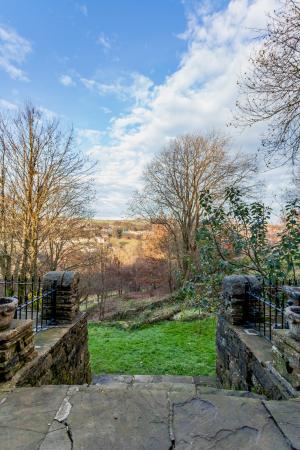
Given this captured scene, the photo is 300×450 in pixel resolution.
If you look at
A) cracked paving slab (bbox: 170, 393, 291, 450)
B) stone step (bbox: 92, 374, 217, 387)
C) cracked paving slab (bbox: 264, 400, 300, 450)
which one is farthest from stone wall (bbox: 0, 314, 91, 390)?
cracked paving slab (bbox: 264, 400, 300, 450)

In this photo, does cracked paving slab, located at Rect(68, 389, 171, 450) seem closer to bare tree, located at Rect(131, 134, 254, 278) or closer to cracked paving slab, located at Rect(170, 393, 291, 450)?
cracked paving slab, located at Rect(170, 393, 291, 450)

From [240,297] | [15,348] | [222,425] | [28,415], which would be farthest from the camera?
[240,297]

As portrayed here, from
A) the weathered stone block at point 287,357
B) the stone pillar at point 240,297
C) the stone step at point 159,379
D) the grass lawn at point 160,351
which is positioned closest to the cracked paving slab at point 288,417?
the weathered stone block at point 287,357

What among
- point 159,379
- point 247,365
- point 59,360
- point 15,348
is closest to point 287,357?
point 247,365

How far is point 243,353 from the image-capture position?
347 centimetres

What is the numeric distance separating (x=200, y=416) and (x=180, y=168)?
1274 centimetres

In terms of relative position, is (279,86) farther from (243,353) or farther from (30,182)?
(30,182)

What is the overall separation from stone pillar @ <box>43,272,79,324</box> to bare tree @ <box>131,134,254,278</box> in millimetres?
8957

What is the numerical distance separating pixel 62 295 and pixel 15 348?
2030 mm

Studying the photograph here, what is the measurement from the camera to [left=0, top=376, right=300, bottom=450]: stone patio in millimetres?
1517

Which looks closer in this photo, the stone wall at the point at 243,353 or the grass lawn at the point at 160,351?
the stone wall at the point at 243,353

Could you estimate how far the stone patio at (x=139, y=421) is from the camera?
4.98 feet

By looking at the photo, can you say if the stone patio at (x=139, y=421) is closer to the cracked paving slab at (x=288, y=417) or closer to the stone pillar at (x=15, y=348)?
A: the cracked paving slab at (x=288, y=417)

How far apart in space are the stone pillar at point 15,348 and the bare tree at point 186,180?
10656 millimetres
